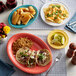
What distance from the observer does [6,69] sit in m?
1.46

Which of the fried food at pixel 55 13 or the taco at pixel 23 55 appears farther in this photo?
the fried food at pixel 55 13

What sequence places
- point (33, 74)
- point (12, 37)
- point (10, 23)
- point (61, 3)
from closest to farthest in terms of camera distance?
point (33, 74), point (12, 37), point (10, 23), point (61, 3)

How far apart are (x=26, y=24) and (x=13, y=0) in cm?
31

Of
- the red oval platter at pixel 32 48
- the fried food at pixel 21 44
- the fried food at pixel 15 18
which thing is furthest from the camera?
the fried food at pixel 15 18

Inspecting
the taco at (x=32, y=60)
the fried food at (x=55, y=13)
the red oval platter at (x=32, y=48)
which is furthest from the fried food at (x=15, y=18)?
the taco at (x=32, y=60)

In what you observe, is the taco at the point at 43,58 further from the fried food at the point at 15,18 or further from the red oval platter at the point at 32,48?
the fried food at the point at 15,18

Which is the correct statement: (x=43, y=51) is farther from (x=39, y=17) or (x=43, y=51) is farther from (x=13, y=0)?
(x=13, y=0)

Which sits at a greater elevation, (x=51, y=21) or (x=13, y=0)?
(x=13, y=0)

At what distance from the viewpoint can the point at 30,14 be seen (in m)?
1.71

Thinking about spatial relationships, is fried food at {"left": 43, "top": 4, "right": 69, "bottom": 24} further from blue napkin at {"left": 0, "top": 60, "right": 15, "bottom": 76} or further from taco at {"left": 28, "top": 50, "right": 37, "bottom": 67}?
blue napkin at {"left": 0, "top": 60, "right": 15, "bottom": 76}

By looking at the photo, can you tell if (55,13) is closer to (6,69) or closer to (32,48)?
(32,48)

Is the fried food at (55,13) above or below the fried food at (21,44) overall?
above

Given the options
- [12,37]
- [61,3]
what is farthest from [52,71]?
[61,3]

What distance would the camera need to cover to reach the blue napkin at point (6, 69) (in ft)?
4.72
